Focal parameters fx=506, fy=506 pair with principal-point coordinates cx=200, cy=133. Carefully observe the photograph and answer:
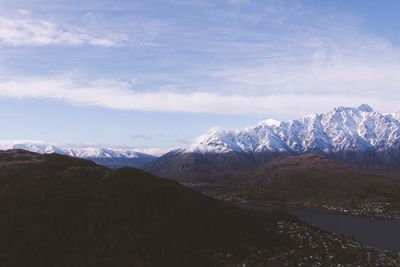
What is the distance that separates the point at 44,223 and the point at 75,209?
22.7 feet

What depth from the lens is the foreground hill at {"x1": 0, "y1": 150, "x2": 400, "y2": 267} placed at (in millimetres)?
75438

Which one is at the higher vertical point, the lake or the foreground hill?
the foreground hill

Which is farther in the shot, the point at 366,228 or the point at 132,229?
the point at 366,228

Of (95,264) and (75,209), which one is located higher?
(75,209)

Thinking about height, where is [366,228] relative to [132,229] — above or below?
below

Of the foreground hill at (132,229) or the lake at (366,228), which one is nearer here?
the foreground hill at (132,229)

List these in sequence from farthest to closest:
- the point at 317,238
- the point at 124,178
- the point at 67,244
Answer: the point at 124,178 → the point at 317,238 → the point at 67,244

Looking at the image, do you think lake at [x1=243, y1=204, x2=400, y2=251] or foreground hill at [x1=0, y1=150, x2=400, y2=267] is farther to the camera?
lake at [x1=243, y1=204, x2=400, y2=251]

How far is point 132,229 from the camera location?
82312 millimetres

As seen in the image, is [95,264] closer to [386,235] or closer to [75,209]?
[75,209]

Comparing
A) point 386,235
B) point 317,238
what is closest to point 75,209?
point 317,238

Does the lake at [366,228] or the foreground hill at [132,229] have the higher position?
the foreground hill at [132,229]

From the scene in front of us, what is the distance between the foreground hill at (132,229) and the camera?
247 ft

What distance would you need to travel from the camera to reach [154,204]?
303 ft
